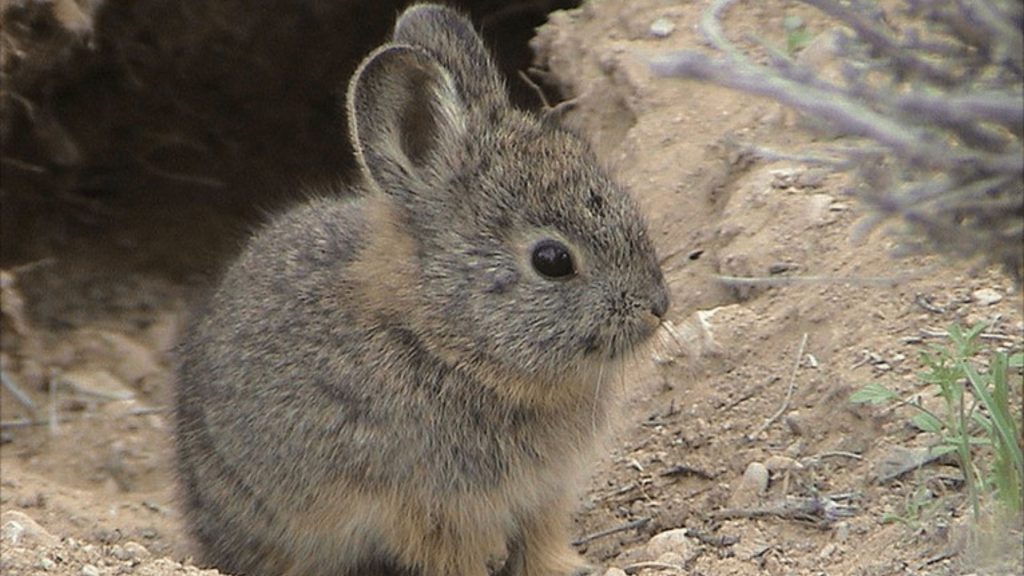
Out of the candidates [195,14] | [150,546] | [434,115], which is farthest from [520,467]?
[195,14]

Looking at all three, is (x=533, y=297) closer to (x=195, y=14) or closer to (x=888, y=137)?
(x=888, y=137)

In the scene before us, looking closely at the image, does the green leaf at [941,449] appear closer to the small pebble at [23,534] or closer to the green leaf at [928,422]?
the green leaf at [928,422]

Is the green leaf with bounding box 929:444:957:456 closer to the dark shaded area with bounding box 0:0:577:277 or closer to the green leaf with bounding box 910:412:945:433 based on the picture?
the green leaf with bounding box 910:412:945:433

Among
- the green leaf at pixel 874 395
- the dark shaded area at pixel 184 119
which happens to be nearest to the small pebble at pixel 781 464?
the green leaf at pixel 874 395

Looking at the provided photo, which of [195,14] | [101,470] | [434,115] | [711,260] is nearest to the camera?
[434,115]

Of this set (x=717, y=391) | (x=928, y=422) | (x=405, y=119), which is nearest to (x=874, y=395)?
(x=928, y=422)

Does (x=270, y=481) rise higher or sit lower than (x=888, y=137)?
lower
